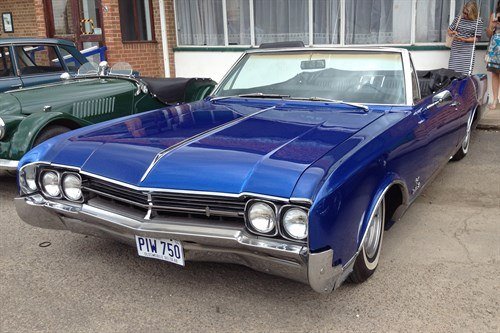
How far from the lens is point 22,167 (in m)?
3.40

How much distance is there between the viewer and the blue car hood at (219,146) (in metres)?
2.68

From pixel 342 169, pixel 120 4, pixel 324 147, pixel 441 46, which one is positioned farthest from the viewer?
pixel 120 4

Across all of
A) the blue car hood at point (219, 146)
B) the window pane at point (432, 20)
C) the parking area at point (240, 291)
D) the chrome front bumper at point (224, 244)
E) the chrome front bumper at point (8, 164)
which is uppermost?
the window pane at point (432, 20)

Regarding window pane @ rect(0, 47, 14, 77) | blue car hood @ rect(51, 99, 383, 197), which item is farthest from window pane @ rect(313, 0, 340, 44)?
blue car hood @ rect(51, 99, 383, 197)

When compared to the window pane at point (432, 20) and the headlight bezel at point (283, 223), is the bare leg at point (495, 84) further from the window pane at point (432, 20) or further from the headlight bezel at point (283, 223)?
the headlight bezel at point (283, 223)

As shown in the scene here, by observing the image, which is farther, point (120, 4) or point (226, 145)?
point (120, 4)

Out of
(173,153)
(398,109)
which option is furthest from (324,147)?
(398,109)

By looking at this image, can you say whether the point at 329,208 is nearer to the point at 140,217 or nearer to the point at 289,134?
the point at 289,134

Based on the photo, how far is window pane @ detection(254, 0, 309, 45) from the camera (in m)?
10.3

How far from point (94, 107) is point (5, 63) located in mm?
1586

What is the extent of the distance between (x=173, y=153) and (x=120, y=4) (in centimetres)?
904

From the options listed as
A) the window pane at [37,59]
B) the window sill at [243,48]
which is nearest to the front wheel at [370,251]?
the window pane at [37,59]

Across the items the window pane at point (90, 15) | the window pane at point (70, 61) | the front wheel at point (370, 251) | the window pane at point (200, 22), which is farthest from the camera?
the window pane at point (200, 22)

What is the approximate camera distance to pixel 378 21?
9.54 m
